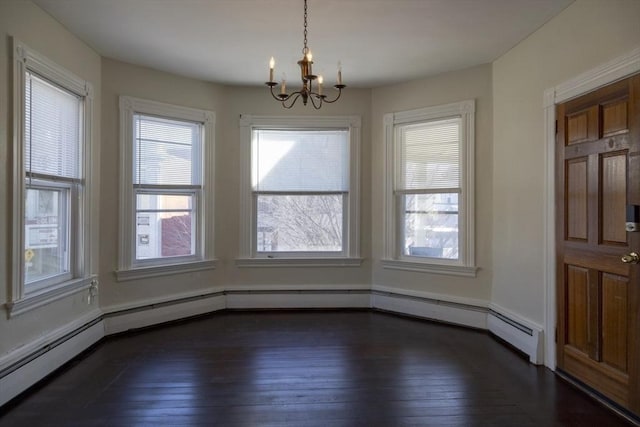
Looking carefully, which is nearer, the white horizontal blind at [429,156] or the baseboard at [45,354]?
the baseboard at [45,354]

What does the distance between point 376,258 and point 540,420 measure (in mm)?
2700

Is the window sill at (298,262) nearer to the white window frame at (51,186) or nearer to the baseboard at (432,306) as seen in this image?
the baseboard at (432,306)

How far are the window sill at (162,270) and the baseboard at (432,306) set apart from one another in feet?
6.58

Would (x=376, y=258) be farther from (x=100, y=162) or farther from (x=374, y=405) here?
(x=100, y=162)

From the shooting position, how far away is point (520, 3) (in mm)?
2994

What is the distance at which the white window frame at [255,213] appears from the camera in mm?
4945

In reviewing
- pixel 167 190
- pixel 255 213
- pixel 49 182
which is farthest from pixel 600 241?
pixel 49 182

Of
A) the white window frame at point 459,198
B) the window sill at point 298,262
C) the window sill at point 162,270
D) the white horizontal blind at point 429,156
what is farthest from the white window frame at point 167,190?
the white horizontal blind at point 429,156

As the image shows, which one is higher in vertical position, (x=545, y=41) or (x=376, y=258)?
(x=545, y=41)

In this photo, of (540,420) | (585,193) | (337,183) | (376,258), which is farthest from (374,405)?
(337,183)

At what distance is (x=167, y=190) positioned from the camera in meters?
4.48

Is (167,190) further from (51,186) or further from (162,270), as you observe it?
(51,186)

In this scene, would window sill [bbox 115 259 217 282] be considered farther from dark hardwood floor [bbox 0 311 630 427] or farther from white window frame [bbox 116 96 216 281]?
dark hardwood floor [bbox 0 311 630 427]

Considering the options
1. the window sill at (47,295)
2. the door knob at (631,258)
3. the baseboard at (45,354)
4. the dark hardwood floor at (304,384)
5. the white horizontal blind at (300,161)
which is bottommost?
the dark hardwood floor at (304,384)
